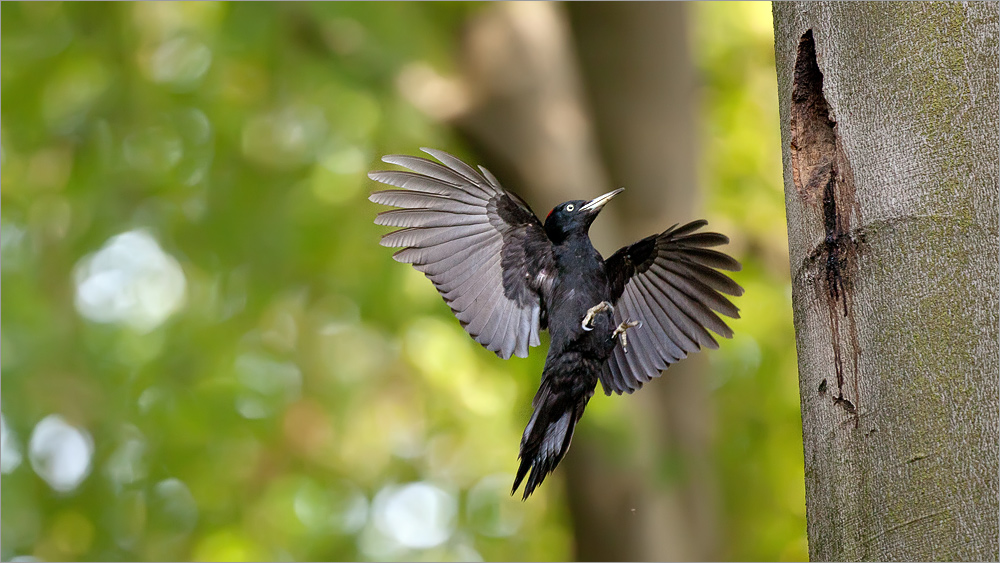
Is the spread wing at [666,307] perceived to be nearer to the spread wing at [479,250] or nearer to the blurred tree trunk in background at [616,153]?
the spread wing at [479,250]

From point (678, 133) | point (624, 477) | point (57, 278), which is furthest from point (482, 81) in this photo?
point (57, 278)

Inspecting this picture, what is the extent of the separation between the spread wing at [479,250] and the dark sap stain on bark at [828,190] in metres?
0.74

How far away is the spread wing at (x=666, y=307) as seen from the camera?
2607 millimetres

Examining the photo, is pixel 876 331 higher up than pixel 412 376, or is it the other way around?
pixel 412 376

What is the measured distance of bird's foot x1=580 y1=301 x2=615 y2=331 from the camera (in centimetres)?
242

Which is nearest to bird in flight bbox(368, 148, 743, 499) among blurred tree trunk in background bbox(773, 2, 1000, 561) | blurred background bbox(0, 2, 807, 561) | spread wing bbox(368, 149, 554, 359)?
spread wing bbox(368, 149, 554, 359)

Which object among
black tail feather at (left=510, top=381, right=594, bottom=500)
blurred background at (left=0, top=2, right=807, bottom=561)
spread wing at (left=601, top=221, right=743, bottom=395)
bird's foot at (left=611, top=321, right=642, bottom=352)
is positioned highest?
blurred background at (left=0, top=2, right=807, bottom=561)

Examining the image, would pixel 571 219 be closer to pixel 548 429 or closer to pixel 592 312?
pixel 592 312

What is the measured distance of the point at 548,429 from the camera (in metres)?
2.37

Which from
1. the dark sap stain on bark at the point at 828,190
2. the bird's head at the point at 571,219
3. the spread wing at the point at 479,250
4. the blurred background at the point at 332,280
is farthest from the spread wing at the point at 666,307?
the blurred background at the point at 332,280

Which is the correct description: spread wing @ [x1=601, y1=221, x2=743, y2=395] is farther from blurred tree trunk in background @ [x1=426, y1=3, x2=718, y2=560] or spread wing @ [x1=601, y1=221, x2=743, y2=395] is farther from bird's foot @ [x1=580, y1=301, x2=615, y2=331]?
blurred tree trunk in background @ [x1=426, y1=3, x2=718, y2=560]

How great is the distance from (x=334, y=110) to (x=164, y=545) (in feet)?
11.0

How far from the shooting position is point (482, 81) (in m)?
5.93

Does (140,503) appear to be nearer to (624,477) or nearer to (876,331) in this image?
(624,477)
